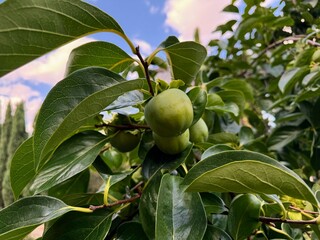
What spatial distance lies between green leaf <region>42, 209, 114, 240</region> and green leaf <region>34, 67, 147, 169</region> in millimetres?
119

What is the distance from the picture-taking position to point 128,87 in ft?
1.73

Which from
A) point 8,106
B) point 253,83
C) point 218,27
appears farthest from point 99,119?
point 8,106

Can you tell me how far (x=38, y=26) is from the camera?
478 mm

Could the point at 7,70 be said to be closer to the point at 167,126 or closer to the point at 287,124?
the point at 167,126

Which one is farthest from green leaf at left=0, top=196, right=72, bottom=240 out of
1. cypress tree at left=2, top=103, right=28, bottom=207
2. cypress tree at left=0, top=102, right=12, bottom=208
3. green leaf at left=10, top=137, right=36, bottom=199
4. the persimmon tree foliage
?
cypress tree at left=0, top=102, right=12, bottom=208

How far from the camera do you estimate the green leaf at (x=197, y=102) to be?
657 mm

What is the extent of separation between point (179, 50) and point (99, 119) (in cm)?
21

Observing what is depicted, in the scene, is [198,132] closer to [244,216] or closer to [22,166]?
[244,216]

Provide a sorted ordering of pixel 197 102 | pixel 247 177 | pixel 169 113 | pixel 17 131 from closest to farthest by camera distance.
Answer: pixel 247 177 → pixel 169 113 → pixel 197 102 → pixel 17 131

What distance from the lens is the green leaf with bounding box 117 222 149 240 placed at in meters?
0.58

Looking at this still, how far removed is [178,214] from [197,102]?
9.2 inches

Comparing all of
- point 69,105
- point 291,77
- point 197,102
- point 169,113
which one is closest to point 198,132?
point 197,102

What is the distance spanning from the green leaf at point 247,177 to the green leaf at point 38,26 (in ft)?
0.84

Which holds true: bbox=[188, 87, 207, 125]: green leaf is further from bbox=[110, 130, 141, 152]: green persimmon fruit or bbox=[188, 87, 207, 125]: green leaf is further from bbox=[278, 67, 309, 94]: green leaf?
bbox=[278, 67, 309, 94]: green leaf
